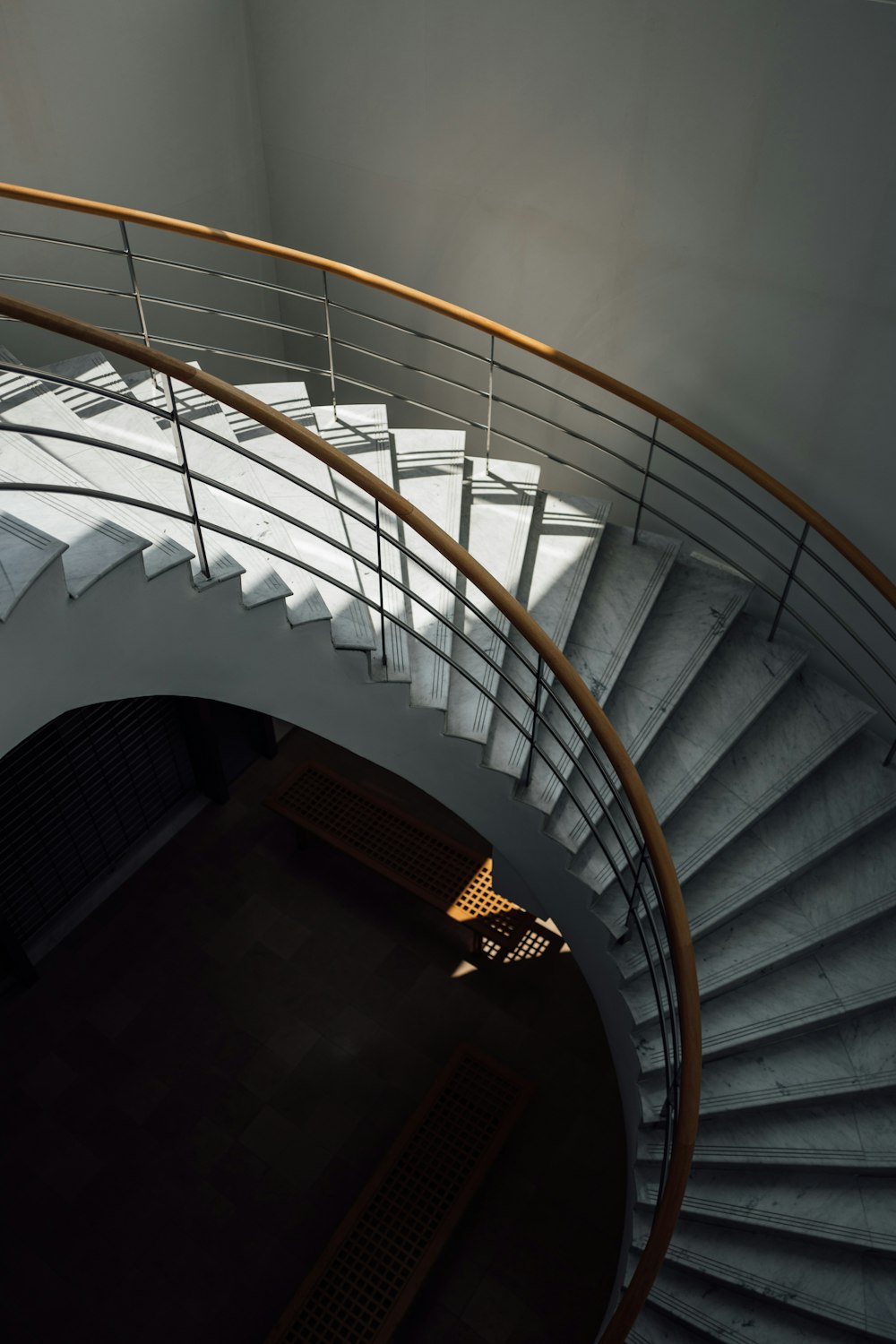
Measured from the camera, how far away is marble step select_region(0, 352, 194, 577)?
3686mm

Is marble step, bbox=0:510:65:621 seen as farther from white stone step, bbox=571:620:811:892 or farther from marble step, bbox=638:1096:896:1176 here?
marble step, bbox=638:1096:896:1176

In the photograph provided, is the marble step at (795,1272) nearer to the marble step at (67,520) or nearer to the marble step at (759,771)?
the marble step at (759,771)

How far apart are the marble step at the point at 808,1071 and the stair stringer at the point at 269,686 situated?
1.08 feet

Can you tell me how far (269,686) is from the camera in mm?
4121

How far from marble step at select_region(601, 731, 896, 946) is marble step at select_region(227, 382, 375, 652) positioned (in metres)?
1.52

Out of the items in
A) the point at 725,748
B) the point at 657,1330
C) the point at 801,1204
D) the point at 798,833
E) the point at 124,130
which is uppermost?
the point at 124,130

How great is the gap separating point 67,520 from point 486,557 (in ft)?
6.29

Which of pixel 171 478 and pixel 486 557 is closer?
pixel 171 478

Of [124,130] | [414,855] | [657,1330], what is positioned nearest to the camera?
[657,1330]

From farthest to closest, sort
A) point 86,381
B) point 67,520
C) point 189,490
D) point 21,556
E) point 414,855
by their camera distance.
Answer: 1. point 414,855
2. point 86,381
3. point 67,520
4. point 189,490
5. point 21,556

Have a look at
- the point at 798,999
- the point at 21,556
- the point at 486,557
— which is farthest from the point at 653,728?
the point at 21,556

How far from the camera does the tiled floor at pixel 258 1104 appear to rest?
548 centimetres

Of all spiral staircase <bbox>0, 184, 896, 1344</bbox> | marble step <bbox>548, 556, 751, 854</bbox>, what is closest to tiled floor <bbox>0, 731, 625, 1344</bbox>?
spiral staircase <bbox>0, 184, 896, 1344</bbox>

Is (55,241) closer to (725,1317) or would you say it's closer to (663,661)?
(663,661)
